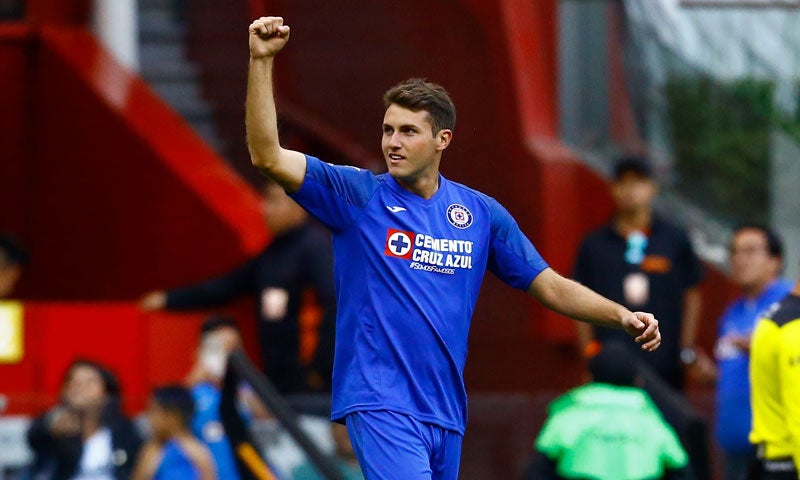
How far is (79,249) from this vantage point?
1387 cm

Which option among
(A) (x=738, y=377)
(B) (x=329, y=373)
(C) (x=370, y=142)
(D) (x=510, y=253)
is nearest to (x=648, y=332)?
(D) (x=510, y=253)

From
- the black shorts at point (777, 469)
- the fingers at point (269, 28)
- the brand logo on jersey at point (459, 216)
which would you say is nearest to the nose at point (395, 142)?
the brand logo on jersey at point (459, 216)

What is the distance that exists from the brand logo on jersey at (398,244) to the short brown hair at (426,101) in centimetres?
37

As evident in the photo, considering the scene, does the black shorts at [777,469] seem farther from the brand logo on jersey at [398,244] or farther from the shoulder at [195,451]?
the shoulder at [195,451]

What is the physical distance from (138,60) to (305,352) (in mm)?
4799

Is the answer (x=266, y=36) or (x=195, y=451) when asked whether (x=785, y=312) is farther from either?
(x=195, y=451)

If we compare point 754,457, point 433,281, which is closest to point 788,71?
point 754,457

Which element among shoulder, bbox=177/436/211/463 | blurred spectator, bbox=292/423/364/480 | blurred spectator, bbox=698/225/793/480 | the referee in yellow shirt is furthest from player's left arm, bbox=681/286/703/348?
shoulder, bbox=177/436/211/463

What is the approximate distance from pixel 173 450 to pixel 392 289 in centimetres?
345

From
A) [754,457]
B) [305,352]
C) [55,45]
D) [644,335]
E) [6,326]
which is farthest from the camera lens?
[55,45]

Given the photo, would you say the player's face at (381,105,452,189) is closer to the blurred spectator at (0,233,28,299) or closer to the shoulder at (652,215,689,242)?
the shoulder at (652,215,689,242)

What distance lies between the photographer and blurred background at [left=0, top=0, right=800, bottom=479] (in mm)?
11359

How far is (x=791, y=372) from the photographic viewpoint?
7672mm

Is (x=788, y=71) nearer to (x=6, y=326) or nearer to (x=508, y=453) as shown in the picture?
(x=508, y=453)
